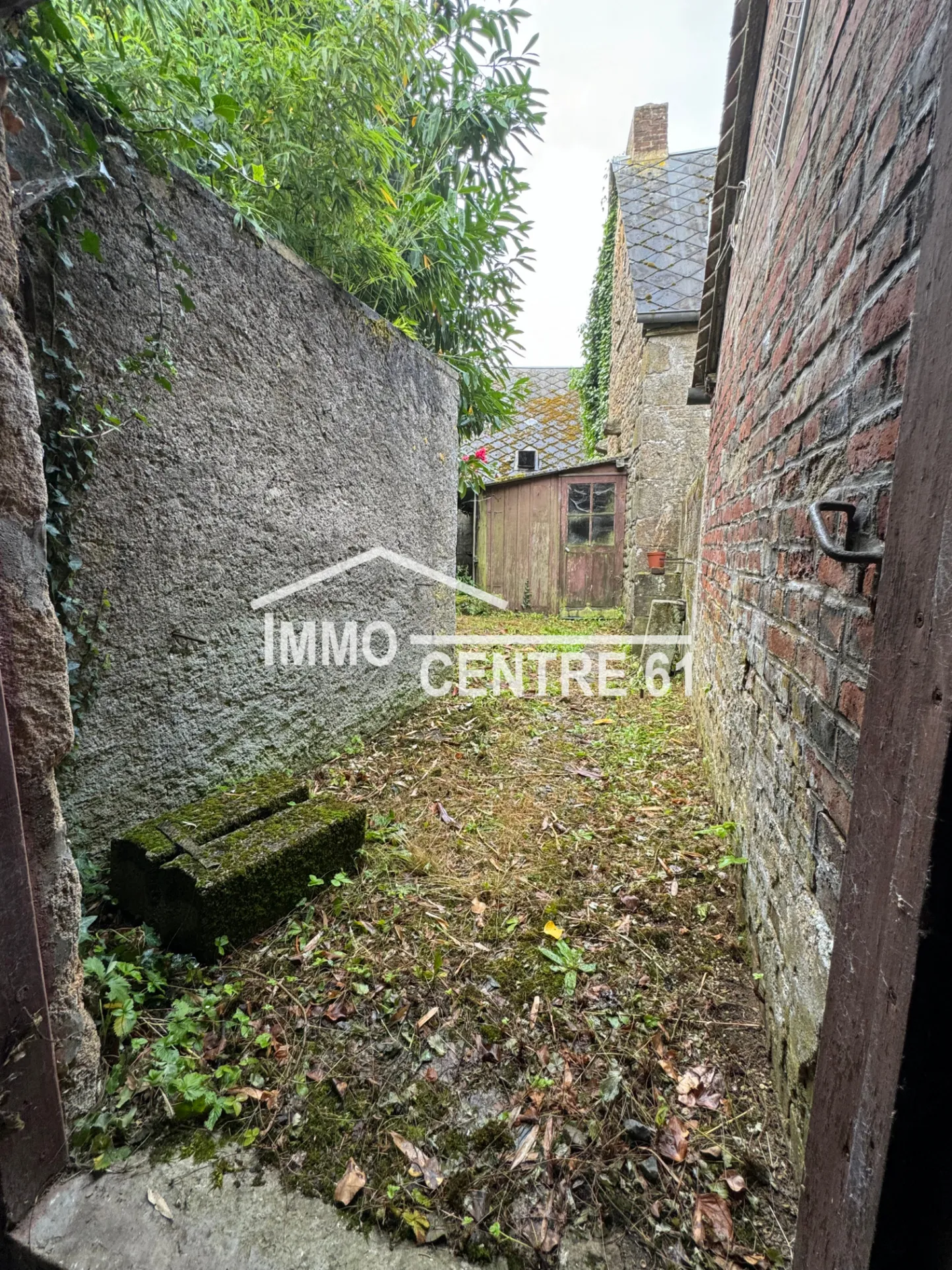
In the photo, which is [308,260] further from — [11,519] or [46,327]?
[11,519]

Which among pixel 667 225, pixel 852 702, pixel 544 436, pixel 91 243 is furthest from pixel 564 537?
pixel 852 702

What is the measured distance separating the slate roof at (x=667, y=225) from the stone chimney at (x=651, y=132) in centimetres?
22

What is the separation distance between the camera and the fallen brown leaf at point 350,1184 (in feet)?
3.58

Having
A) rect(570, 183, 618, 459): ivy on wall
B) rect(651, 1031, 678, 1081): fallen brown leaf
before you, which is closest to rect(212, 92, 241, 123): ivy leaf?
rect(651, 1031, 678, 1081): fallen brown leaf

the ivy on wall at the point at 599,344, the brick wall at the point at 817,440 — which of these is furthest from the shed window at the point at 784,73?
the ivy on wall at the point at 599,344

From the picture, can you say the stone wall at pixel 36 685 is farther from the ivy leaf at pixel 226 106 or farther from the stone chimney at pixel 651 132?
the stone chimney at pixel 651 132

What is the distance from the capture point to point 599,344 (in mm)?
10188

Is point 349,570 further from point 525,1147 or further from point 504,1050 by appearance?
point 525,1147

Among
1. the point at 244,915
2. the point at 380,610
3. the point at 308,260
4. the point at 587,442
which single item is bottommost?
the point at 244,915

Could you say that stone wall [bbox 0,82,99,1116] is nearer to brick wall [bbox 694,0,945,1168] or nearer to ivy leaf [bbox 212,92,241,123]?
ivy leaf [bbox 212,92,241,123]

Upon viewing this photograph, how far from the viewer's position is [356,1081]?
1353 mm

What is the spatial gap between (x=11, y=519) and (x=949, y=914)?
1630 mm

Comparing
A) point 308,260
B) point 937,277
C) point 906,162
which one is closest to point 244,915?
point 937,277

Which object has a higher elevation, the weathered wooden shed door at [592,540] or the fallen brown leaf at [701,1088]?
the weathered wooden shed door at [592,540]
